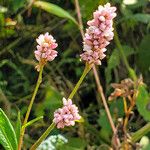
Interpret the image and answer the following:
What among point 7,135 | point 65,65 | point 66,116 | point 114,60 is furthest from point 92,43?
point 65,65

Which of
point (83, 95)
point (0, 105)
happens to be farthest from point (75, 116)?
point (83, 95)

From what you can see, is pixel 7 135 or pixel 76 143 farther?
pixel 76 143

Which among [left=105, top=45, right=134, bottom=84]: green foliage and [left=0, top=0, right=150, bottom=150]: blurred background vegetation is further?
[left=105, top=45, right=134, bottom=84]: green foliage

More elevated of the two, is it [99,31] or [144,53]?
Answer: [99,31]

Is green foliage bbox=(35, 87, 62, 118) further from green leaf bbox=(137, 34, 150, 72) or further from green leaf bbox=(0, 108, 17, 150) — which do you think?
green leaf bbox=(0, 108, 17, 150)

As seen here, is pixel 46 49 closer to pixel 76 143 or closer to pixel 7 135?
pixel 7 135

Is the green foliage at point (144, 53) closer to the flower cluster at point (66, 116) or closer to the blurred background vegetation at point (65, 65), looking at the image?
the blurred background vegetation at point (65, 65)

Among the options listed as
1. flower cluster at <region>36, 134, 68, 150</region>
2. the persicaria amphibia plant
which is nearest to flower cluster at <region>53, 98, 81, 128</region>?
the persicaria amphibia plant
